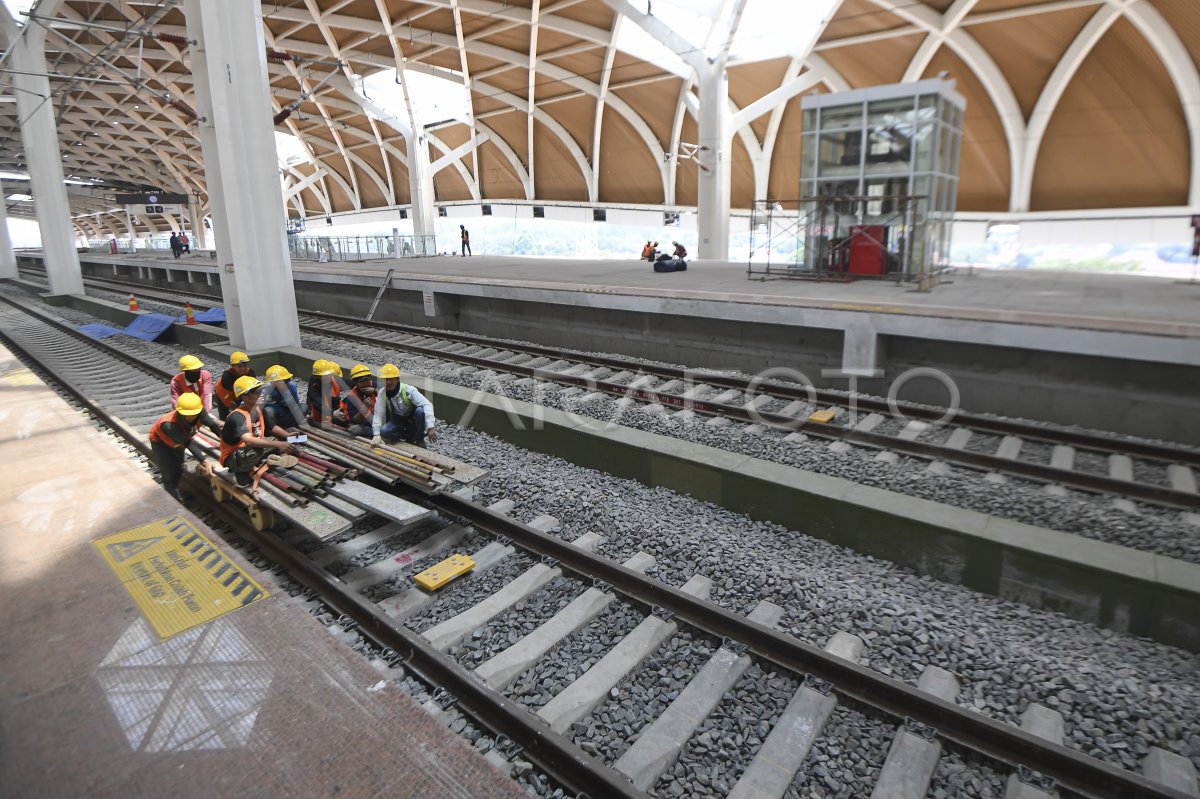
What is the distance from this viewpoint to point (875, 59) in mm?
25453

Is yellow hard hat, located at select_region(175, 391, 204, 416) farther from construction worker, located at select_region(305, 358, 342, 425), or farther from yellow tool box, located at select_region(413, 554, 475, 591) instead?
yellow tool box, located at select_region(413, 554, 475, 591)

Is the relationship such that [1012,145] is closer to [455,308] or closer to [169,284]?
[455,308]

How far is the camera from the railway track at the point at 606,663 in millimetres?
3262

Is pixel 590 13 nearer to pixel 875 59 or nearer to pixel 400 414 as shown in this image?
pixel 875 59

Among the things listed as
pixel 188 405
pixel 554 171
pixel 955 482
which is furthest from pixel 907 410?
pixel 554 171

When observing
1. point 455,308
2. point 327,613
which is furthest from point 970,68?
point 327,613

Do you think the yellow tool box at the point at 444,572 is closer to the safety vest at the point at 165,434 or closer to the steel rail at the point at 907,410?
the safety vest at the point at 165,434

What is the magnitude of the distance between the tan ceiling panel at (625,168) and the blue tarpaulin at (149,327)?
2566 centimetres

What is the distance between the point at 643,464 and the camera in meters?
6.94

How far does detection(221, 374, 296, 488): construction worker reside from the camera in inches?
238

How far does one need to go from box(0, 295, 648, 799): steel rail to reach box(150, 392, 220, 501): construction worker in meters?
1.08

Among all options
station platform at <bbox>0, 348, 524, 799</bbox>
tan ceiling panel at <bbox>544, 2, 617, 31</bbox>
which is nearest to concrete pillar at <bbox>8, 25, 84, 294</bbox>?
tan ceiling panel at <bbox>544, 2, 617, 31</bbox>

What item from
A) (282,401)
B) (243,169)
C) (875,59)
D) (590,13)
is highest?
(590,13)

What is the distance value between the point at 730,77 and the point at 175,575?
30335 millimetres
